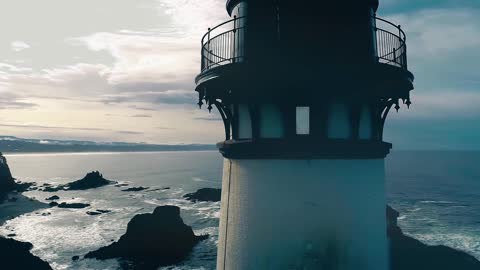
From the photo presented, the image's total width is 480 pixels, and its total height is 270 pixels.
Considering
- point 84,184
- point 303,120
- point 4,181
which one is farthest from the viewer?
point 84,184

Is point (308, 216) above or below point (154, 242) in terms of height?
above

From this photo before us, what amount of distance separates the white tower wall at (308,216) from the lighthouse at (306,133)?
2 cm

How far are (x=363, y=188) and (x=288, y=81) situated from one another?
9.84 feet

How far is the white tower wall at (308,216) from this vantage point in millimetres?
7473

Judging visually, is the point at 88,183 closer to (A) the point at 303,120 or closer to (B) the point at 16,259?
(B) the point at 16,259

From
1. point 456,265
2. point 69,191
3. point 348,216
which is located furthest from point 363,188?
point 69,191

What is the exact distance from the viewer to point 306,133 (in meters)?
7.68

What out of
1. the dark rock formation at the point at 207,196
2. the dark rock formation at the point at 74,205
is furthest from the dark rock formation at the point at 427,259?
the dark rock formation at the point at 74,205

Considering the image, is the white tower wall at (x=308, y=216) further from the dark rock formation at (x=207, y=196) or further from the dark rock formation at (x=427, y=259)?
the dark rock formation at (x=207, y=196)

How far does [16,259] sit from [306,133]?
32.9 meters

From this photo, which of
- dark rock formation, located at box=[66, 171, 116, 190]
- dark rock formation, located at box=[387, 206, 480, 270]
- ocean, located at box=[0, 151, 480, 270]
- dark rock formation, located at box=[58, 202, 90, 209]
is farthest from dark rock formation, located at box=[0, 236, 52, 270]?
dark rock formation, located at box=[66, 171, 116, 190]

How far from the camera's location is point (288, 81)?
7301 millimetres

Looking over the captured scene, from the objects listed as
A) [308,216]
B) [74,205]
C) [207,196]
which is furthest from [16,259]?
[207,196]

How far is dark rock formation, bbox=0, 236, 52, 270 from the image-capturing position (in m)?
30.2
